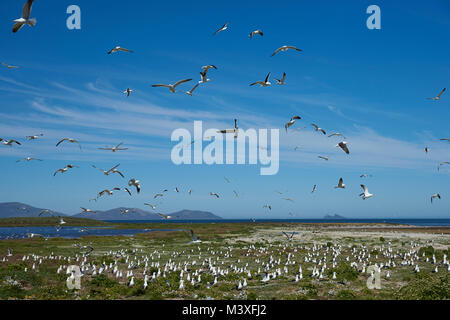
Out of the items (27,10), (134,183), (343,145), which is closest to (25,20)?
(27,10)

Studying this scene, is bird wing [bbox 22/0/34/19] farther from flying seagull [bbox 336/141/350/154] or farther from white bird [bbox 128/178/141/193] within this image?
flying seagull [bbox 336/141/350/154]

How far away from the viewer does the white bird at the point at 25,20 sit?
11680 millimetres

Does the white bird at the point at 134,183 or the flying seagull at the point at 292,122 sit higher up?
the flying seagull at the point at 292,122

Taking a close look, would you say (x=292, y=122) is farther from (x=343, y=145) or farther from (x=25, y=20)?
(x=25, y=20)

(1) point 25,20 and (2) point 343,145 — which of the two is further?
(2) point 343,145

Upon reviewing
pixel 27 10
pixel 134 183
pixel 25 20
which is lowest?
pixel 134 183

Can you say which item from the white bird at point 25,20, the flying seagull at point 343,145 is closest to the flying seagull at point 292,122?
the flying seagull at point 343,145

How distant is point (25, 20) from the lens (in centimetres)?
1188

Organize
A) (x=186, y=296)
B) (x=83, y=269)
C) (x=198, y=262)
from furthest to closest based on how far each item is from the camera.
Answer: (x=198, y=262) < (x=83, y=269) < (x=186, y=296)

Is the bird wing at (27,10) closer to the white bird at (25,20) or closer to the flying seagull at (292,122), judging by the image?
the white bird at (25,20)
